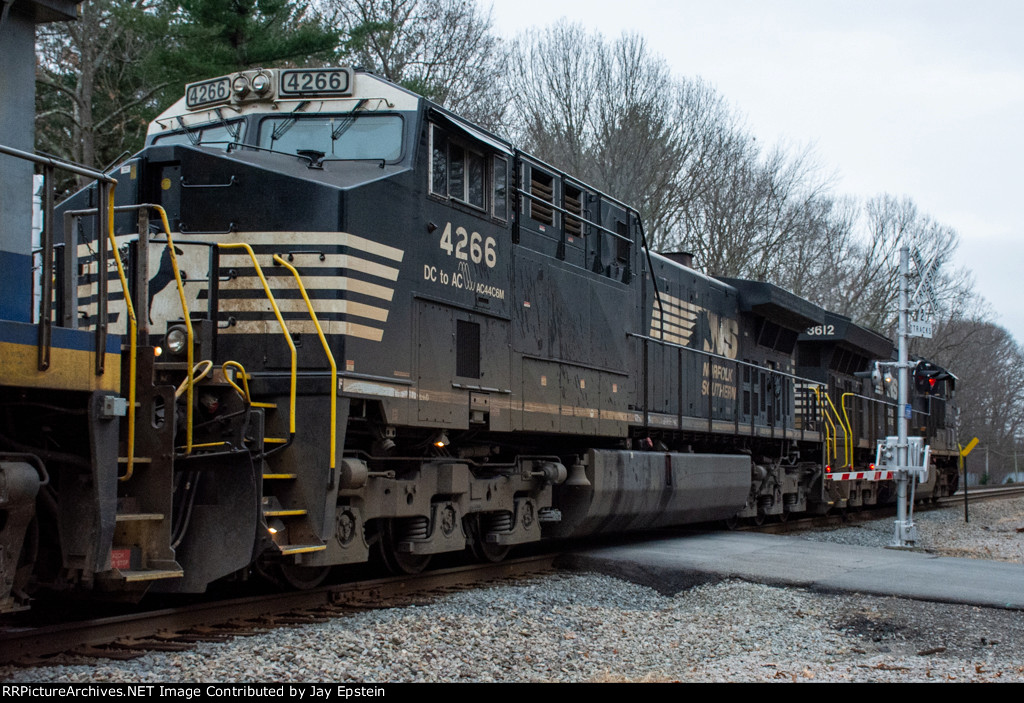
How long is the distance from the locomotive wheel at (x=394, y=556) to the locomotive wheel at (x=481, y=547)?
0.68 m

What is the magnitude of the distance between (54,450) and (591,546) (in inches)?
277

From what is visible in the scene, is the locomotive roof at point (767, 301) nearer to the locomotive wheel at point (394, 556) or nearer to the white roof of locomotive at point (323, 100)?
the locomotive wheel at point (394, 556)

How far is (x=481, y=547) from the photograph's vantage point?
29.5 feet

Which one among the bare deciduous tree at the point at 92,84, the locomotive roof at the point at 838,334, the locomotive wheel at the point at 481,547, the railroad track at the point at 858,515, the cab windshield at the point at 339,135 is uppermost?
the bare deciduous tree at the point at 92,84

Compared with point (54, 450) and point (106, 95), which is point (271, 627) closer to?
point (54, 450)

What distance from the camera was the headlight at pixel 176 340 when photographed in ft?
20.2

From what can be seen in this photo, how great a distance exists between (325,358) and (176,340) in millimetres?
942

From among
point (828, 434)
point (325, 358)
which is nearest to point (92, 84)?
point (828, 434)

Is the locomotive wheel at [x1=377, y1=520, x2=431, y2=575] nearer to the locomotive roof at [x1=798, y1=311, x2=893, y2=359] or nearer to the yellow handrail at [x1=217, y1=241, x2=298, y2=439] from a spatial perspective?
the yellow handrail at [x1=217, y1=241, x2=298, y2=439]

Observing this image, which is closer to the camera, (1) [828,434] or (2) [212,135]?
(2) [212,135]

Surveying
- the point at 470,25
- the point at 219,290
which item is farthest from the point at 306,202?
the point at 470,25

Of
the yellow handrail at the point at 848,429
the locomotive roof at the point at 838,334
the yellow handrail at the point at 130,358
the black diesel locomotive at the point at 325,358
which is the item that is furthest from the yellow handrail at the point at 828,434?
the yellow handrail at the point at 130,358

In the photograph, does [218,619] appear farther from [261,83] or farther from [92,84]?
[92,84]
